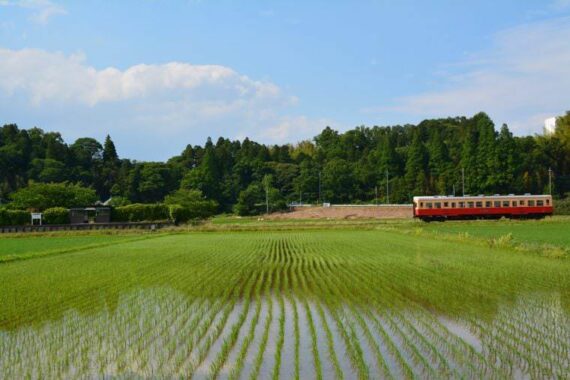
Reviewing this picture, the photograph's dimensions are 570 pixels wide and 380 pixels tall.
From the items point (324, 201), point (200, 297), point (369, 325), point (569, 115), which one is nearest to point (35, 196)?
point (324, 201)

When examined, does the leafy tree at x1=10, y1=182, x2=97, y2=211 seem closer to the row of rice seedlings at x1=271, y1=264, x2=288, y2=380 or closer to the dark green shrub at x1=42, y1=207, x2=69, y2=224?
the dark green shrub at x1=42, y1=207, x2=69, y2=224

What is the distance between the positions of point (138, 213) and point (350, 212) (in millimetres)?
26094

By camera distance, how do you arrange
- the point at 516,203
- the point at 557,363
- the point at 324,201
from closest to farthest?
the point at 557,363 < the point at 516,203 < the point at 324,201

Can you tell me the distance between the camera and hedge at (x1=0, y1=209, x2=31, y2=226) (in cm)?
4991

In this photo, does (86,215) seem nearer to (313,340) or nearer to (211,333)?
(211,333)

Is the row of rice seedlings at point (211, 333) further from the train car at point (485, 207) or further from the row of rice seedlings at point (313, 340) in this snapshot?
the train car at point (485, 207)

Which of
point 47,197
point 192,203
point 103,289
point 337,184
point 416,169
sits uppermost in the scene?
point 416,169

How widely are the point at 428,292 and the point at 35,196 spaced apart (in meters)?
57.5

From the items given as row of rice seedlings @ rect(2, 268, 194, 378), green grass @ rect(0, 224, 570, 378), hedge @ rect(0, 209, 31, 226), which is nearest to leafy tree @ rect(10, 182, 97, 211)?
hedge @ rect(0, 209, 31, 226)

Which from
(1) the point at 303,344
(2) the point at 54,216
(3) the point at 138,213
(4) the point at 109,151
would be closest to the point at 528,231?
(1) the point at 303,344

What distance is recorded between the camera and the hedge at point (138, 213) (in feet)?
182

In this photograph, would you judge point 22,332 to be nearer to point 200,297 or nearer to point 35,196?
point 200,297

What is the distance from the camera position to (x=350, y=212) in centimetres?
7044

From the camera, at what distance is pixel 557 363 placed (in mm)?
5961
